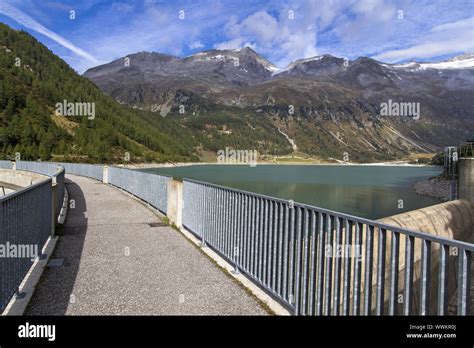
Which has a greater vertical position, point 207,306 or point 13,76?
Answer: point 13,76

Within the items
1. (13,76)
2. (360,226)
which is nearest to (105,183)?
(360,226)

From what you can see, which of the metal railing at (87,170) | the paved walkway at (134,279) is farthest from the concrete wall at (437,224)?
the metal railing at (87,170)

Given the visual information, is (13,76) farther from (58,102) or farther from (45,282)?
(45,282)

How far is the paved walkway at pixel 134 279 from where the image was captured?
5.73 meters

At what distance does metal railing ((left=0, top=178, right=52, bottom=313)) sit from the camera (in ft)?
17.8

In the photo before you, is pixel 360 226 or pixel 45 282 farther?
pixel 45 282

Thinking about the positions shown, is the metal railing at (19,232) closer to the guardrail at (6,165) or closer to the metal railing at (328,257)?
the metal railing at (328,257)

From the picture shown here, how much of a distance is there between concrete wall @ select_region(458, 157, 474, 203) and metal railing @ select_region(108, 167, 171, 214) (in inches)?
662

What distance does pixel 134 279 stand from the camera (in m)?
7.10

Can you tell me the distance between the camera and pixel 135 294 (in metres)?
6.27

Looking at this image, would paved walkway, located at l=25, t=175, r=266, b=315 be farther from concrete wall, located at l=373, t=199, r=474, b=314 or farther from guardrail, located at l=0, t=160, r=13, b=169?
guardrail, located at l=0, t=160, r=13, b=169
